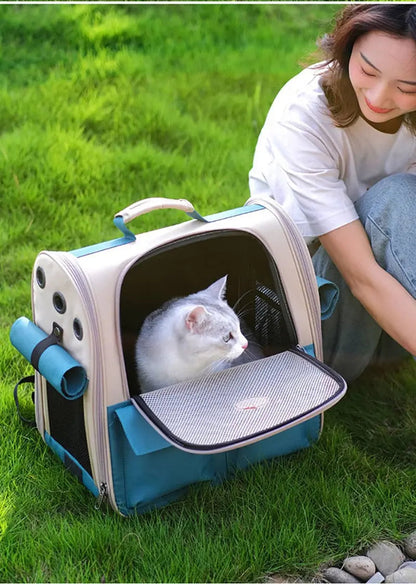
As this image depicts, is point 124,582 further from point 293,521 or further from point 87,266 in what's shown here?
point 87,266

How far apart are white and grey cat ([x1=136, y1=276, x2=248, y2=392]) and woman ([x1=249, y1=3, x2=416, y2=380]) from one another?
0.30 meters

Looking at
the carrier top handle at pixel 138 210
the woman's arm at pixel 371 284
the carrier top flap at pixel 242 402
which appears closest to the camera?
the carrier top flap at pixel 242 402

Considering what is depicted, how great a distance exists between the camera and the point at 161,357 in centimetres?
168

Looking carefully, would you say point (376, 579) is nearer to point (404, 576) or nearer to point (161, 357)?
point (404, 576)

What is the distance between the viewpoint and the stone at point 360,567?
1603mm

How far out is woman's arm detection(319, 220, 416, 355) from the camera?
1.73 meters

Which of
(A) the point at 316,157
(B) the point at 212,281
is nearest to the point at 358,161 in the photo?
(A) the point at 316,157

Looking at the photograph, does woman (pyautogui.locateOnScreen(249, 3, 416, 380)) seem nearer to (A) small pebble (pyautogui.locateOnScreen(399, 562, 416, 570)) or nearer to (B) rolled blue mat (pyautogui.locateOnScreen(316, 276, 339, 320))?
(B) rolled blue mat (pyautogui.locateOnScreen(316, 276, 339, 320))

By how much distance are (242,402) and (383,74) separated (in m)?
0.70

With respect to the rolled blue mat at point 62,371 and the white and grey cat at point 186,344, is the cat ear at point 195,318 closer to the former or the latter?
the white and grey cat at point 186,344

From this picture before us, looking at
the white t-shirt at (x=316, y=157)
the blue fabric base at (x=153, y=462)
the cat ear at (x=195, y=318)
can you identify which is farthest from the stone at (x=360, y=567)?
the white t-shirt at (x=316, y=157)

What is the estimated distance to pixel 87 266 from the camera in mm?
1549

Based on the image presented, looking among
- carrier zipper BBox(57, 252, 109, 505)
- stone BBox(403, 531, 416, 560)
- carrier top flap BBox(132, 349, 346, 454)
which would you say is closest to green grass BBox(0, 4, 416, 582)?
stone BBox(403, 531, 416, 560)

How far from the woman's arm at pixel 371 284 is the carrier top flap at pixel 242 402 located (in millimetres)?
185
